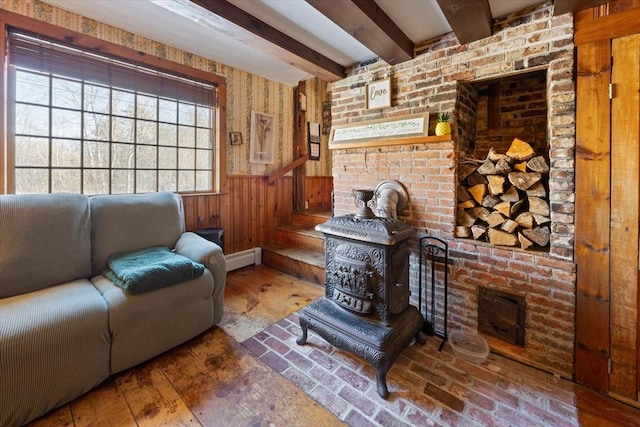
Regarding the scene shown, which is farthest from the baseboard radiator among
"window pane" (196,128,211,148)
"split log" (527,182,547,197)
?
"split log" (527,182,547,197)

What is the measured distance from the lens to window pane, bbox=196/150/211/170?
316cm

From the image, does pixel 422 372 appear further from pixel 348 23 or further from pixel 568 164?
pixel 348 23

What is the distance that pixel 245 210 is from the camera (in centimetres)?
359

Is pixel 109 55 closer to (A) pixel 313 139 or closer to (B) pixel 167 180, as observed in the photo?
(B) pixel 167 180

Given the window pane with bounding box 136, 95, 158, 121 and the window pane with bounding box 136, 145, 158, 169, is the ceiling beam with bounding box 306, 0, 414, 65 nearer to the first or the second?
the window pane with bounding box 136, 95, 158, 121

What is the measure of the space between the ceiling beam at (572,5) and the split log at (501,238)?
52.6 inches

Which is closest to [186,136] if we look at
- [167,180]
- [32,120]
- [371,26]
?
[167,180]

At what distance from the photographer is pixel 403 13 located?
1.84 meters

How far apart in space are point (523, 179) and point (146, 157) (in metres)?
3.24

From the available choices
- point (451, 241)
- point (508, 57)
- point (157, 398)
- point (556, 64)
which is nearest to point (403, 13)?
point (508, 57)

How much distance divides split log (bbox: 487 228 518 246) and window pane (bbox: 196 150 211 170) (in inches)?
115

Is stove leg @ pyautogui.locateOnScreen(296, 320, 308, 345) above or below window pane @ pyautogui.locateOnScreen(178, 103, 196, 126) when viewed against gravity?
below

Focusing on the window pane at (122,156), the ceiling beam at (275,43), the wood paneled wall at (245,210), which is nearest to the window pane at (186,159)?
the wood paneled wall at (245,210)

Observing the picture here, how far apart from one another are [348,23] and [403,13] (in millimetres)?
413
